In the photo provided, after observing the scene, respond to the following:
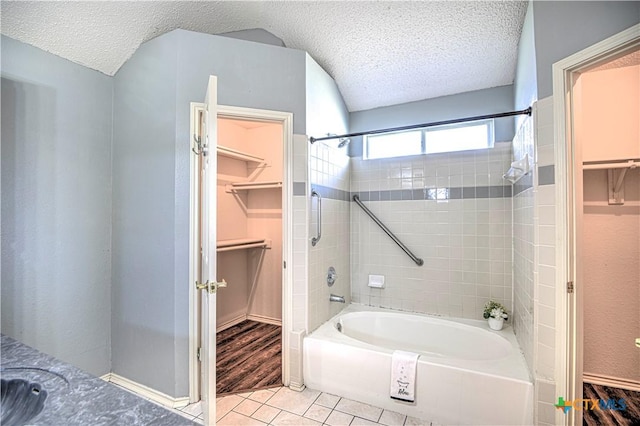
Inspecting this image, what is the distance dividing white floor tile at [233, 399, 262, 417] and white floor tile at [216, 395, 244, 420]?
34 millimetres

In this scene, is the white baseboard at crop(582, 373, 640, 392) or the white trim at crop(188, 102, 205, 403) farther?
the white baseboard at crop(582, 373, 640, 392)

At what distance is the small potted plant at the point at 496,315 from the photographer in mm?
2350

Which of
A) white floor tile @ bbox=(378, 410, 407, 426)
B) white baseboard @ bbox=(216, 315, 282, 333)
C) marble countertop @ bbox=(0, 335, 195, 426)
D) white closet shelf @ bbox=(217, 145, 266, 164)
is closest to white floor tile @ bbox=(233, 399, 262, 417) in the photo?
white floor tile @ bbox=(378, 410, 407, 426)

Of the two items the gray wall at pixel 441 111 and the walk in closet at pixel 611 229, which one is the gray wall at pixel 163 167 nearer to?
the gray wall at pixel 441 111

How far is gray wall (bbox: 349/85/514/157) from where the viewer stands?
2633 mm

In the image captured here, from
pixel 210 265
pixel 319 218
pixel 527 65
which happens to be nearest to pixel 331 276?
pixel 319 218

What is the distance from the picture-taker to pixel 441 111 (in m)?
2.88

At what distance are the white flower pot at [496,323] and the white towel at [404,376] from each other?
2.97ft

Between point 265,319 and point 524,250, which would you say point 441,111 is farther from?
point 265,319

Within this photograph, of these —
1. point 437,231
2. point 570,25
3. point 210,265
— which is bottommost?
point 210,265

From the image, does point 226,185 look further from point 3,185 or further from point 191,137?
point 3,185

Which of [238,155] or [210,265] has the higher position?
[238,155]

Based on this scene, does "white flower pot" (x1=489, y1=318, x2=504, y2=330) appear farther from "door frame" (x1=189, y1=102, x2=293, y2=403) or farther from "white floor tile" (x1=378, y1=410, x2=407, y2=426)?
"door frame" (x1=189, y1=102, x2=293, y2=403)

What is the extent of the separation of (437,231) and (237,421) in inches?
87.4
